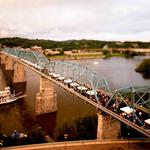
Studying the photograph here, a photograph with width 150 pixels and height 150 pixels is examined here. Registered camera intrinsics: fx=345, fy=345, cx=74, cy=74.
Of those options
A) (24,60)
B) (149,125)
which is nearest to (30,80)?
(24,60)

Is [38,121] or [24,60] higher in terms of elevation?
[24,60]

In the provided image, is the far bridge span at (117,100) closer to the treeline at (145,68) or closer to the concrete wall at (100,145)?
the concrete wall at (100,145)

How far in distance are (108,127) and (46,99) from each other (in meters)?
15.3

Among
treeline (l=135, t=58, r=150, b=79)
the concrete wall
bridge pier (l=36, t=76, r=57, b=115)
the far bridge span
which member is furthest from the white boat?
treeline (l=135, t=58, r=150, b=79)

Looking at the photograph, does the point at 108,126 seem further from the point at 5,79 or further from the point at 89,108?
the point at 5,79

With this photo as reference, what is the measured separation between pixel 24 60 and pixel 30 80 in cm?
496

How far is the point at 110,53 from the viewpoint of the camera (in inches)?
5812

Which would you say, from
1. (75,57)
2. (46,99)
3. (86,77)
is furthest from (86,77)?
(75,57)

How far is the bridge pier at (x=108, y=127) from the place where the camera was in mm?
28745

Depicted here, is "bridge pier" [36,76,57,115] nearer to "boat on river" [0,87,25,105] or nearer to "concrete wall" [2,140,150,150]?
"boat on river" [0,87,25,105]

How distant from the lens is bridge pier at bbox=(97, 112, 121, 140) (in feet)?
94.3

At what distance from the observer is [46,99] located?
42812 millimetres

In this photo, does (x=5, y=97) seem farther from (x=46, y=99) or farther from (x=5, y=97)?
(x=46, y=99)

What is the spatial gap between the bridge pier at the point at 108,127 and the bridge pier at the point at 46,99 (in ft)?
46.2
